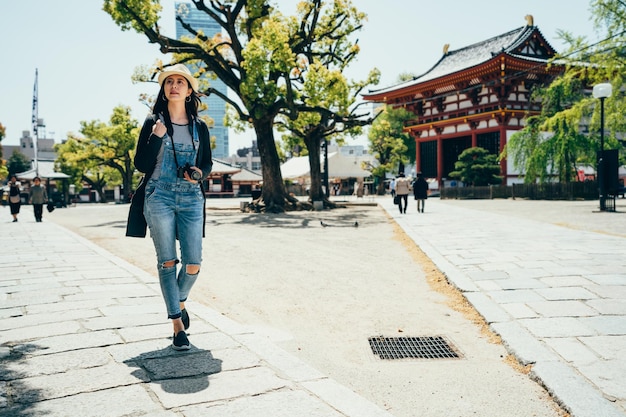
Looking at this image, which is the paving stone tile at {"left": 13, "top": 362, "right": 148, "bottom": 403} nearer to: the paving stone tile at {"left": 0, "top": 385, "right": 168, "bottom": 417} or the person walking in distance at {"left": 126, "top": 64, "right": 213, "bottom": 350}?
the paving stone tile at {"left": 0, "top": 385, "right": 168, "bottom": 417}

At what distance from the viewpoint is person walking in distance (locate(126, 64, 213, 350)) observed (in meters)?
3.20

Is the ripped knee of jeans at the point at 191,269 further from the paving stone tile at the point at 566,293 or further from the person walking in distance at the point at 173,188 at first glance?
the paving stone tile at the point at 566,293

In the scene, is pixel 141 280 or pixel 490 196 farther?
pixel 490 196

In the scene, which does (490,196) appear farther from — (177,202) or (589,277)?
(177,202)

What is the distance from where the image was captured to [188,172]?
321cm

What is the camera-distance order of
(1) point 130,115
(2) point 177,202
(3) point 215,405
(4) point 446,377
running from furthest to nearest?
(1) point 130,115
(2) point 177,202
(4) point 446,377
(3) point 215,405

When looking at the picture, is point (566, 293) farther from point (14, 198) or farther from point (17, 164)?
point (17, 164)

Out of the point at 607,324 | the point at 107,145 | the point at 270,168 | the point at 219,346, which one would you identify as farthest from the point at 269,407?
the point at 107,145

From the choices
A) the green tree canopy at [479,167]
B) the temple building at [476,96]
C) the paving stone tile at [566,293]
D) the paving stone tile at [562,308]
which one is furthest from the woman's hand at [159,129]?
the green tree canopy at [479,167]

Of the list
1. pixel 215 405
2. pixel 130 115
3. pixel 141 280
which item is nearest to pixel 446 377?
pixel 215 405

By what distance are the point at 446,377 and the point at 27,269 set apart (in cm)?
552

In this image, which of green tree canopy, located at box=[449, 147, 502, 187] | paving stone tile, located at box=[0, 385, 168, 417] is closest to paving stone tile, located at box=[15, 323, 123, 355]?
paving stone tile, located at box=[0, 385, 168, 417]

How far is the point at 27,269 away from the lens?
634 centimetres

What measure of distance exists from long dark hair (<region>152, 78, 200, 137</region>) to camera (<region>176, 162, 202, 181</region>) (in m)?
0.26
